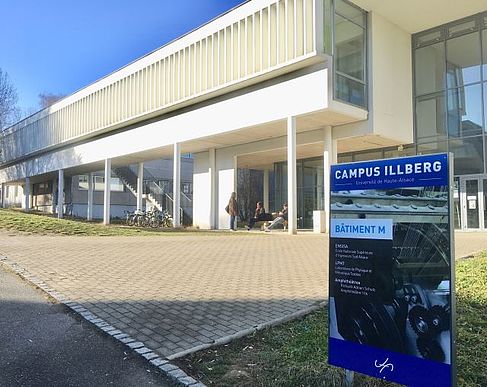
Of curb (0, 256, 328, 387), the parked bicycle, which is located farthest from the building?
curb (0, 256, 328, 387)

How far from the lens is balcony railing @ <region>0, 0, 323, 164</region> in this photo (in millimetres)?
20172

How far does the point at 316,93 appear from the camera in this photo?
1930 centimetres

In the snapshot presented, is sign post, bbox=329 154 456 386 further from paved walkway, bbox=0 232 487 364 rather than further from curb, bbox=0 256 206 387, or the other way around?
paved walkway, bbox=0 232 487 364

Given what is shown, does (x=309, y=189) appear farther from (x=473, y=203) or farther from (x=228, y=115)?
(x=473, y=203)

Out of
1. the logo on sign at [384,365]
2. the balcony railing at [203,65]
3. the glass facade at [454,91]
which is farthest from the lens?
the glass facade at [454,91]

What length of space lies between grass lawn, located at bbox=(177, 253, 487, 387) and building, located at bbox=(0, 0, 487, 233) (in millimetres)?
14905

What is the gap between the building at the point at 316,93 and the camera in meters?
20.2

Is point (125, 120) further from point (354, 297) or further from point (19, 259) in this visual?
point (354, 297)

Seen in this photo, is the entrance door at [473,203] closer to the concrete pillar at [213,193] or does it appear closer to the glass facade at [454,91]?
the glass facade at [454,91]

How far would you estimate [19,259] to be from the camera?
1052cm

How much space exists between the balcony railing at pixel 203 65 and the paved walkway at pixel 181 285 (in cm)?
1092

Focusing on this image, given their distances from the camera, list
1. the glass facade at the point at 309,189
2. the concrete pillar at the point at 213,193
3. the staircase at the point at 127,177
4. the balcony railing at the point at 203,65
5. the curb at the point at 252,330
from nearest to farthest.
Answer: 1. the curb at the point at 252,330
2. the balcony railing at the point at 203,65
3. the glass facade at the point at 309,189
4. the concrete pillar at the point at 213,193
5. the staircase at the point at 127,177

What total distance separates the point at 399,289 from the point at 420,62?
23609 millimetres

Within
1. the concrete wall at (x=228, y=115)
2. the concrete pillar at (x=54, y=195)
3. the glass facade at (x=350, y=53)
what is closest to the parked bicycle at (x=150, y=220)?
the concrete wall at (x=228, y=115)
